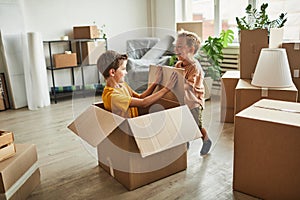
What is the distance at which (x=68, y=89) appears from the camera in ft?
15.1

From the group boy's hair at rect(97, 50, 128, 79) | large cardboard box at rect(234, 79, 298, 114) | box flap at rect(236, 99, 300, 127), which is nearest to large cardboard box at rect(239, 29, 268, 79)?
large cardboard box at rect(234, 79, 298, 114)

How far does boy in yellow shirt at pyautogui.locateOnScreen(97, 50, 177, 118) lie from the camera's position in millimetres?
1794

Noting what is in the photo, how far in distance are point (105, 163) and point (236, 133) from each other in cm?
97

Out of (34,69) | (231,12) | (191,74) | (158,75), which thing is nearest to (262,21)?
(191,74)

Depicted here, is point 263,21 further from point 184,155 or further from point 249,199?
point 249,199

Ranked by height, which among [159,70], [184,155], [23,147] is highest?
[159,70]

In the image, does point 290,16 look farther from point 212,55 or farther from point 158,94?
point 158,94

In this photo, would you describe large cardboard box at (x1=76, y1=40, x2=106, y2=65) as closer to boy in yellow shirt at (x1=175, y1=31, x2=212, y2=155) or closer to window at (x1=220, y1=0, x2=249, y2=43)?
window at (x1=220, y1=0, x2=249, y2=43)

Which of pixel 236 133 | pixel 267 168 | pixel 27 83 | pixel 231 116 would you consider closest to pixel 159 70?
pixel 236 133

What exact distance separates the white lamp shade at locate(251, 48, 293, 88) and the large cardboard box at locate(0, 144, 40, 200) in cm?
198

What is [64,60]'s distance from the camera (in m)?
4.27

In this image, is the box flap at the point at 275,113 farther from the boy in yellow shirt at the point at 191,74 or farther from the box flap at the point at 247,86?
the box flap at the point at 247,86

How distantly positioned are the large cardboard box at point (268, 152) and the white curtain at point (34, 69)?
3066mm

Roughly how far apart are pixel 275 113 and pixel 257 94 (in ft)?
2.91
